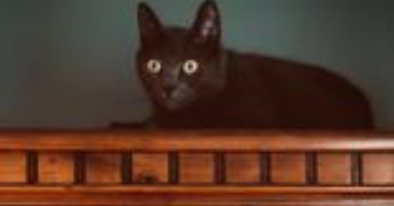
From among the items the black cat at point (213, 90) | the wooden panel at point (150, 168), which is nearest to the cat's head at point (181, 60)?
the black cat at point (213, 90)

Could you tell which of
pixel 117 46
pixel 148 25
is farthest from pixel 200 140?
pixel 117 46

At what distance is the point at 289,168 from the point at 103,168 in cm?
17

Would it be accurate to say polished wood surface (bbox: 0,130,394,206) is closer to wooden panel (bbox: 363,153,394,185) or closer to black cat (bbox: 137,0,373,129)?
wooden panel (bbox: 363,153,394,185)

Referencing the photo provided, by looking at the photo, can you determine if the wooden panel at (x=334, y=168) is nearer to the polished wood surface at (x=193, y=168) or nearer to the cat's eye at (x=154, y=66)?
the polished wood surface at (x=193, y=168)

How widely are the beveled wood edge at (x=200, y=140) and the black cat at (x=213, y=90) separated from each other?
15cm

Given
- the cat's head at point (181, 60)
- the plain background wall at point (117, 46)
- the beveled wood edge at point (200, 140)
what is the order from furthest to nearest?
the plain background wall at point (117, 46) → the cat's head at point (181, 60) → the beveled wood edge at point (200, 140)

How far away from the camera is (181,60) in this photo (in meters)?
0.89

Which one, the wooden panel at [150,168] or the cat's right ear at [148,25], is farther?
the cat's right ear at [148,25]

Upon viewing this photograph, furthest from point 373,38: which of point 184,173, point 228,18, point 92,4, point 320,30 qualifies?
point 184,173

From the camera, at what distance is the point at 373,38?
1.13 m

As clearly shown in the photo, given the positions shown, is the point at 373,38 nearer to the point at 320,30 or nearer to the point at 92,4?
the point at 320,30

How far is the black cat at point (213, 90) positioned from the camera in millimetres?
889

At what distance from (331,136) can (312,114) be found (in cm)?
20

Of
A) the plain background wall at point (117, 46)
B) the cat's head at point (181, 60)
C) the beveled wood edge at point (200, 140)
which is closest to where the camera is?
the beveled wood edge at point (200, 140)
